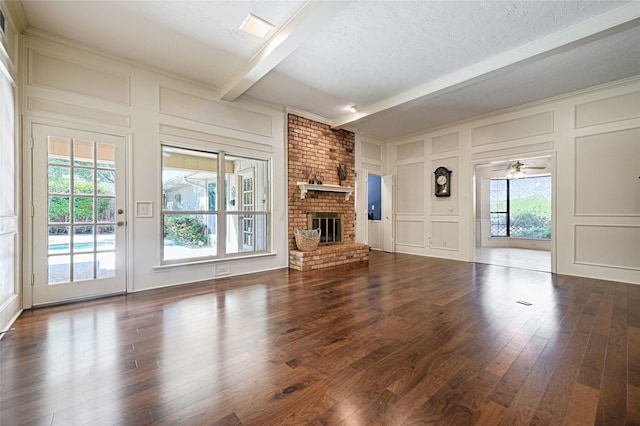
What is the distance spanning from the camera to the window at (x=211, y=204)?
402cm

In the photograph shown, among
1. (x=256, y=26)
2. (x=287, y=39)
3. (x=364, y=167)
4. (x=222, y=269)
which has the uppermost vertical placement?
(x=256, y=26)

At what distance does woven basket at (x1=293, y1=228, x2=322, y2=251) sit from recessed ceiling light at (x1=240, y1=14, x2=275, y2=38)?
3.22 meters

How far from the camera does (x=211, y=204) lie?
4.41 m

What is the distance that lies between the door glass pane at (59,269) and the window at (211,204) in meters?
1.00

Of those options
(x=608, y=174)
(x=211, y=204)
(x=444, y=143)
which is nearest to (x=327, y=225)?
(x=211, y=204)

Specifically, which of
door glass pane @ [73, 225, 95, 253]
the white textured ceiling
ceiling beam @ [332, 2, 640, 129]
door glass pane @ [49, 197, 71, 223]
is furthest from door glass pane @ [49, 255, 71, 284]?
ceiling beam @ [332, 2, 640, 129]

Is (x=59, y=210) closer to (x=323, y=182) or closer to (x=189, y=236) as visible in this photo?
(x=189, y=236)

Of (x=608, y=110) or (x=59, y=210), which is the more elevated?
(x=608, y=110)

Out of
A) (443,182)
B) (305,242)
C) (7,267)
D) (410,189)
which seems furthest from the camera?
(410,189)

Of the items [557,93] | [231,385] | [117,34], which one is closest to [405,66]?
[557,93]

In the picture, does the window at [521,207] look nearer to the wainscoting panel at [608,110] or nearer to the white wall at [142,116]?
the wainscoting panel at [608,110]

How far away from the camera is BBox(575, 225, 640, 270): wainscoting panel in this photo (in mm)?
4043

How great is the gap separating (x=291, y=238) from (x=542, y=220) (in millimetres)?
8138

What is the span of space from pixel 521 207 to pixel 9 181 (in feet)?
37.6
